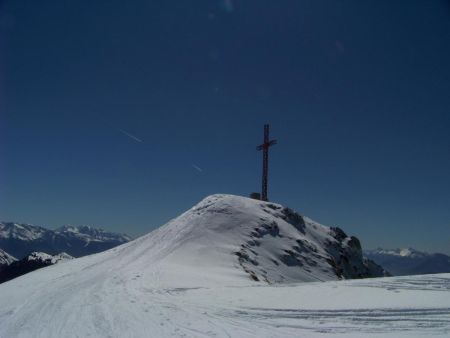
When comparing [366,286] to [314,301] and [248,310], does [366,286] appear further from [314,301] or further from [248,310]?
[248,310]

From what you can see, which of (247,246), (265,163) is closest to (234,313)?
(247,246)

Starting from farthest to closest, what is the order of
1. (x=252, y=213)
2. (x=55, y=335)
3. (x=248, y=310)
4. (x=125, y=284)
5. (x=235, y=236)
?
(x=252, y=213)
(x=235, y=236)
(x=125, y=284)
(x=248, y=310)
(x=55, y=335)

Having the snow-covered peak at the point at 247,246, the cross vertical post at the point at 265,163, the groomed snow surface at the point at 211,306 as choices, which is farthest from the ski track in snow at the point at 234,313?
the cross vertical post at the point at 265,163

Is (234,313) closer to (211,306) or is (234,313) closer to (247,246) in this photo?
(211,306)

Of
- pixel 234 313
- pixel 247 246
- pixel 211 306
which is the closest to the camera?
pixel 234 313

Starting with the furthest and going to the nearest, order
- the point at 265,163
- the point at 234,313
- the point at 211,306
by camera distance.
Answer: the point at 265,163
the point at 211,306
the point at 234,313

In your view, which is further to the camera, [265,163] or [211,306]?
[265,163]

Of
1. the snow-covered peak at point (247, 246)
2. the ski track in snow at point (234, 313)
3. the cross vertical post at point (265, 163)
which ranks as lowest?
the ski track in snow at point (234, 313)

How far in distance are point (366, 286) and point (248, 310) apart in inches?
224

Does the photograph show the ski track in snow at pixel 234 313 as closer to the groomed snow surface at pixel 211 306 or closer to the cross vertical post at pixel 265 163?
the groomed snow surface at pixel 211 306

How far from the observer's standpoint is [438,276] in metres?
17.2

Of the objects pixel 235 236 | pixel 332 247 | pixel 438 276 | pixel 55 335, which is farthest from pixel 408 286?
Answer: pixel 332 247

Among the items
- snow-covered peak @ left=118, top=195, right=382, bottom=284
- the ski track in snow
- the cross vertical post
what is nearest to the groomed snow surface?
the ski track in snow

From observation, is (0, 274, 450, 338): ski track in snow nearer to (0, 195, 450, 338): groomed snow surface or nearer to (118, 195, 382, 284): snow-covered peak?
(0, 195, 450, 338): groomed snow surface
